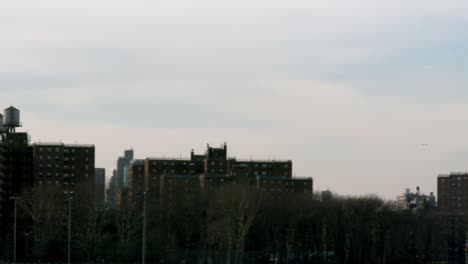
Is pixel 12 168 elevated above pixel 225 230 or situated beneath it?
elevated above

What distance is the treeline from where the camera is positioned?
140 m

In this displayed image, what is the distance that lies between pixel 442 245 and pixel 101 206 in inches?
2904

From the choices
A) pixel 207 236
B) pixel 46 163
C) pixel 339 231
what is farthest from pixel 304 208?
pixel 46 163

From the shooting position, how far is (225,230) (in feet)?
454

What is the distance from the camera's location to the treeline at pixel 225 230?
140000 millimetres

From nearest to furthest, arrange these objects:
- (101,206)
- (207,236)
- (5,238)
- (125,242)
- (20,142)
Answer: (125,242)
(207,236)
(101,206)
(5,238)
(20,142)

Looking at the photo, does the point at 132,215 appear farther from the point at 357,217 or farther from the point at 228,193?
the point at 357,217

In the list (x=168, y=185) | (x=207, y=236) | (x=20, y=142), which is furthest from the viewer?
(x=20, y=142)

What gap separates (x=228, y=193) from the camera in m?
154

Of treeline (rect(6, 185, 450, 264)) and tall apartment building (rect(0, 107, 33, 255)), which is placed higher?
tall apartment building (rect(0, 107, 33, 255))

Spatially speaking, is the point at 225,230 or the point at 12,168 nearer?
the point at 225,230

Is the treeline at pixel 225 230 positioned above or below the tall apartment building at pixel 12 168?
below

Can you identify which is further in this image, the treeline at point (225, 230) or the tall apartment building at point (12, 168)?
the tall apartment building at point (12, 168)

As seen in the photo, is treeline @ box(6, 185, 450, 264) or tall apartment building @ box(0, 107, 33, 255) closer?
treeline @ box(6, 185, 450, 264)
